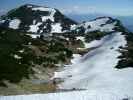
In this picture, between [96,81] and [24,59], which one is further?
[24,59]

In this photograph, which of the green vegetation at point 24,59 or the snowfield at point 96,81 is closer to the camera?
the snowfield at point 96,81

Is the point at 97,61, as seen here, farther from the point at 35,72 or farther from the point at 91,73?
the point at 35,72

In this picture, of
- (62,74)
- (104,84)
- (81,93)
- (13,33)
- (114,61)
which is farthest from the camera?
(13,33)

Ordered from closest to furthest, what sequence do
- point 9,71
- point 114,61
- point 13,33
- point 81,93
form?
point 81,93
point 9,71
point 114,61
point 13,33

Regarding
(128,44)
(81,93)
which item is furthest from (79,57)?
(81,93)

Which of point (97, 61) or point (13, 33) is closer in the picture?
point (97, 61)

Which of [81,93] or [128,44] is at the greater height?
[81,93]

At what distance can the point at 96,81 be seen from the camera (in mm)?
56469

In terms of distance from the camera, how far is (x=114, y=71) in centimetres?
6309

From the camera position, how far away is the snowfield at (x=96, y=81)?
124 ft

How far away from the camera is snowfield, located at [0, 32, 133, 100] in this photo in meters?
37.8

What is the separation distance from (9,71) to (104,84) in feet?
58.1

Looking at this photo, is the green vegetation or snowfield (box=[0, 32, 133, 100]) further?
the green vegetation

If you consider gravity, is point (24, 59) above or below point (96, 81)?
below
